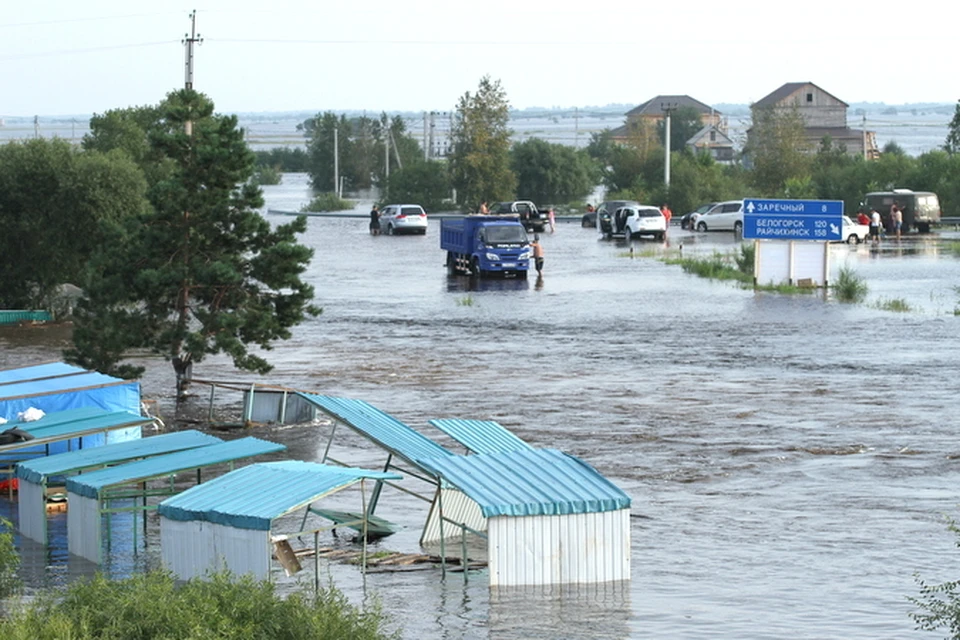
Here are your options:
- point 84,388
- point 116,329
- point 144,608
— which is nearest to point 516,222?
point 116,329

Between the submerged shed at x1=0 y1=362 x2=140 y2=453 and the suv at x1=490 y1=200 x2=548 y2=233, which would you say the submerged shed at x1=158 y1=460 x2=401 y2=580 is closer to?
the submerged shed at x1=0 y1=362 x2=140 y2=453

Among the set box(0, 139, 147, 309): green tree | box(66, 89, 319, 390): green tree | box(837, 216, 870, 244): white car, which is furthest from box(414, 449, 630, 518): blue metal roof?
box(837, 216, 870, 244): white car

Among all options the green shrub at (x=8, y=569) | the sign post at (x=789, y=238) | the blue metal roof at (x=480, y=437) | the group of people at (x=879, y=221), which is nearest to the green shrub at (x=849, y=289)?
the sign post at (x=789, y=238)

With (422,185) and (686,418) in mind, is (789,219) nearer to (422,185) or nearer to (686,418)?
(686,418)

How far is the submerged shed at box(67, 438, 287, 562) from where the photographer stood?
13.3 metres

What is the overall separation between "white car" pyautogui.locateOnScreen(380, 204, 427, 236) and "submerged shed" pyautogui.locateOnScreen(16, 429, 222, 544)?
51.5 metres

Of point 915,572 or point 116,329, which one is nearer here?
point 915,572

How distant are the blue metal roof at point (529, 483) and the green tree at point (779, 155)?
215ft

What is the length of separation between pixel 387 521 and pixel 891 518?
4.87 m

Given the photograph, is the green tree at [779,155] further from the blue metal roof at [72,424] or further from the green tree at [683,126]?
the green tree at [683,126]

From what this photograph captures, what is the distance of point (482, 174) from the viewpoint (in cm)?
8256

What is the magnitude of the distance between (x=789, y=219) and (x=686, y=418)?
18.6 metres

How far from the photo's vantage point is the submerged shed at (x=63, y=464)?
47.0 ft

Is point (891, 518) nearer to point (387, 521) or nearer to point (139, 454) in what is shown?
point (387, 521)
